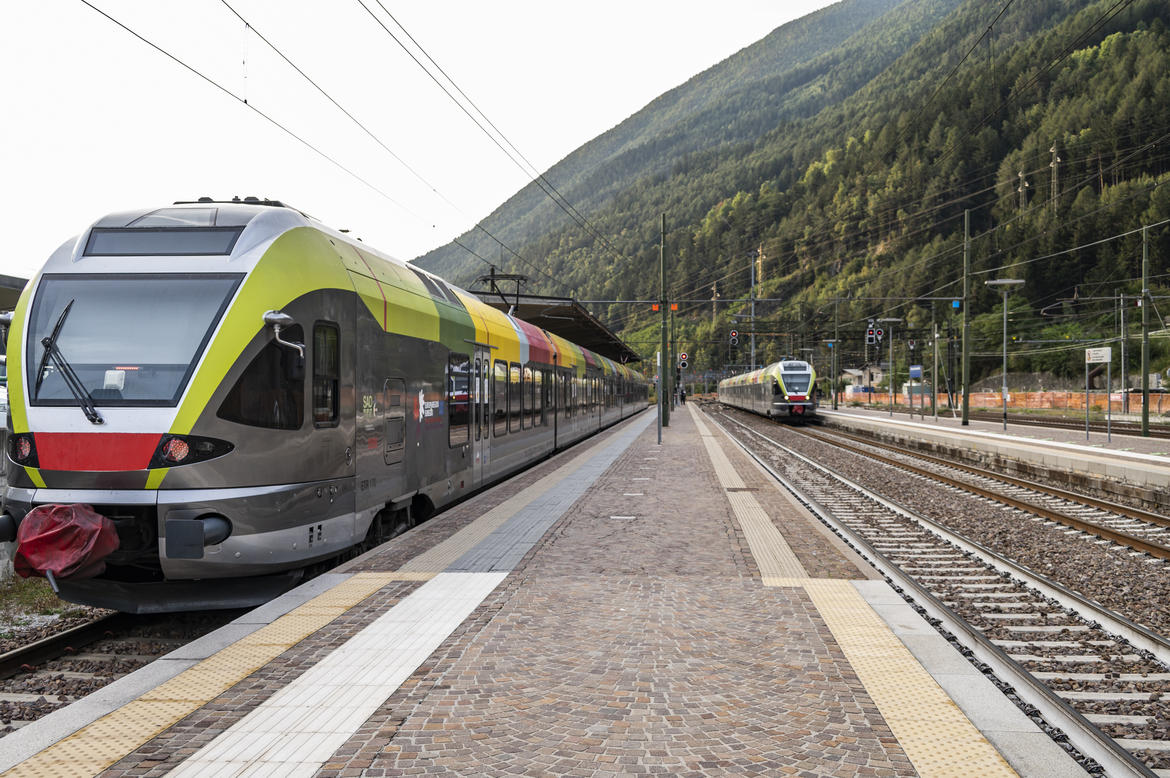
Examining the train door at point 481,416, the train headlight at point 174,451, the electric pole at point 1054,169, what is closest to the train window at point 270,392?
the train headlight at point 174,451

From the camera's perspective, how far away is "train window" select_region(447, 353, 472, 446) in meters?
11.6

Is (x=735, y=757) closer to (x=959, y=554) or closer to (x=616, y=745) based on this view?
(x=616, y=745)

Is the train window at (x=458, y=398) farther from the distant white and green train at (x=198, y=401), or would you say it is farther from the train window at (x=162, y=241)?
the train window at (x=162, y=241)

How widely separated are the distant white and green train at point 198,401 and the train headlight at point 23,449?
18 millimetres

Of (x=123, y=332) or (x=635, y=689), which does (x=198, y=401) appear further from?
(x=635, y=689)

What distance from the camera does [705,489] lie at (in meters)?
14.3

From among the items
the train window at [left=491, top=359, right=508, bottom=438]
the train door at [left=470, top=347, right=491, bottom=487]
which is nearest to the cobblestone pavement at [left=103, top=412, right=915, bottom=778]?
the train door at [left=470, top=347, right=491, bottom=487]

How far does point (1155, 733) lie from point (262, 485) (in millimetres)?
6322

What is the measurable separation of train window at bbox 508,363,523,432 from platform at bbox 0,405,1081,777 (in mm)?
7813

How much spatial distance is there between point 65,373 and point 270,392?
1.59 meters

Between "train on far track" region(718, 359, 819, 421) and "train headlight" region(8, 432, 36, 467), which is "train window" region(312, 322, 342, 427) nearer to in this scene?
"train headlight" region(8, 432, 36, 467)

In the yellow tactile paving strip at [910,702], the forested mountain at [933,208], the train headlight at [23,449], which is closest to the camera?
the yellow tactile paving strip at [910,702]

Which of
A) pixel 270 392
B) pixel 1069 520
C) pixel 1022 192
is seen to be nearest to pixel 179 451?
pixel 270 392

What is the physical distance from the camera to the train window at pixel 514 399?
15.9m
